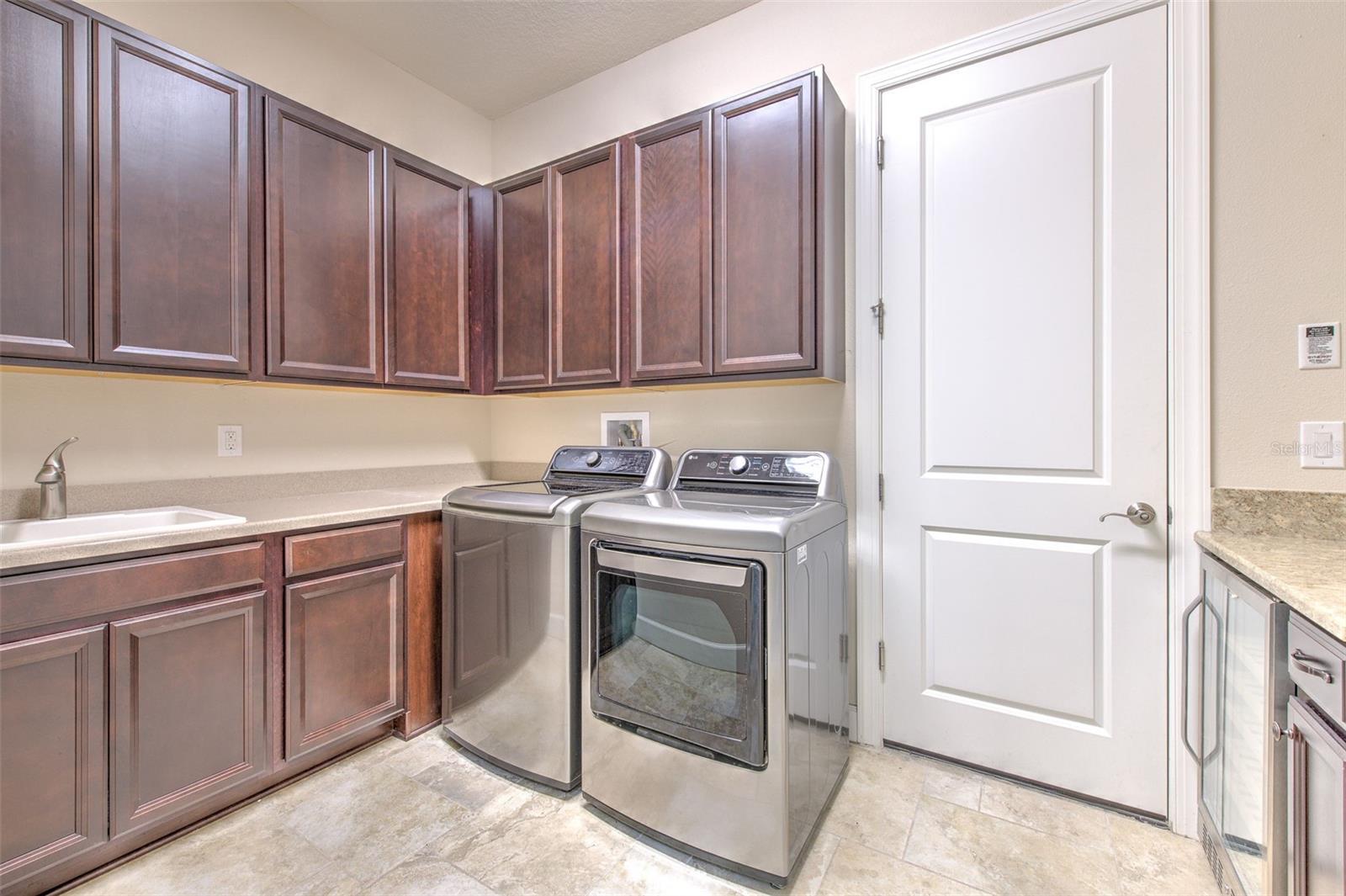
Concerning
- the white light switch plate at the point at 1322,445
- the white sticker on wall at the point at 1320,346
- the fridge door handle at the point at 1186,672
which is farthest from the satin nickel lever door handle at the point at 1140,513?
the white sticker on wall at the point at 1320,346

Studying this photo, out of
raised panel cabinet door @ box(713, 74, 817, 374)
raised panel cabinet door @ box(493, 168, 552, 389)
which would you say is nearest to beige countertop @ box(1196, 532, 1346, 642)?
raised panel cabinet door @ box(713, 74, 817, 374)

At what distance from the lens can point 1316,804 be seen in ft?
3.09

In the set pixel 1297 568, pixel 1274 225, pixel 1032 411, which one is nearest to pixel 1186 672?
pixel 1297 568

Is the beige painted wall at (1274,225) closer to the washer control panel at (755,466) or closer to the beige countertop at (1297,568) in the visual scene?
the beige countertop at (1297,568)

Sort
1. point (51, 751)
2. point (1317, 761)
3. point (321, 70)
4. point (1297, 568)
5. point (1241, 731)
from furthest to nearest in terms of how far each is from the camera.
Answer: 1. point (321, 70)
2. point (51, 751)
3. point (1241, 731)
4. point (1297, 568)
5. point (1317, 761)

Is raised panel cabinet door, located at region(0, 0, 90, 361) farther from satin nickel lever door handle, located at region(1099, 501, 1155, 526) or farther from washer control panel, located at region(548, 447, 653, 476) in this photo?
satin nickel lever door handle, located at region(1099, 501, 1155, 526)

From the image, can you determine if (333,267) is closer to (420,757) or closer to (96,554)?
(96,554)

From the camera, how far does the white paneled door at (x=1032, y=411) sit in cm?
165

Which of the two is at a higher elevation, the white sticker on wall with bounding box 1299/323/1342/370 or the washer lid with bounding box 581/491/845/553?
the white sticker on wall with bounding box 1299/323/1342/370

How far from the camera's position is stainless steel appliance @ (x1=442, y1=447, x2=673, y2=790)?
1.80m

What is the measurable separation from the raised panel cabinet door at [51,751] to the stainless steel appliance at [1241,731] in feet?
8.66

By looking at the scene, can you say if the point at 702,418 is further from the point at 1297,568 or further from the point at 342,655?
the point at 1297,568

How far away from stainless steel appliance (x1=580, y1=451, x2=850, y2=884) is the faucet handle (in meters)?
1.58

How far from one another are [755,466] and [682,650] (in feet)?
2.51
